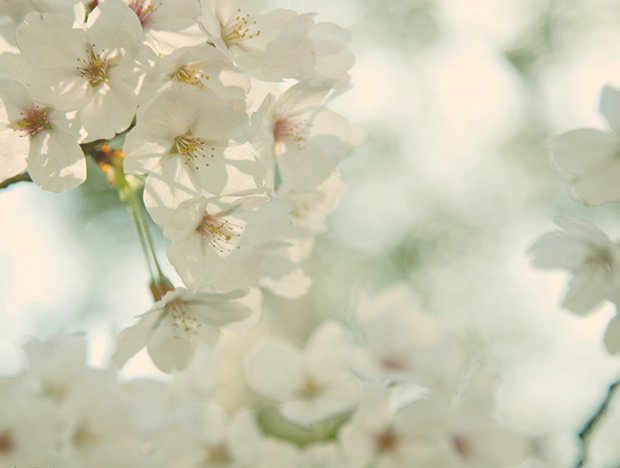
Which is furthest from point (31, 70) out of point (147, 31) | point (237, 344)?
point (237, 344)

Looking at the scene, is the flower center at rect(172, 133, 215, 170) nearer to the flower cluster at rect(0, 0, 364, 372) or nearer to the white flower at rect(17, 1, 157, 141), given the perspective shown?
the flower cluster at rect(0, 0, 364, 372)

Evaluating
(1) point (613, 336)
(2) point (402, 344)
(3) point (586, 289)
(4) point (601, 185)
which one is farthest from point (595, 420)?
(2) point (402, 344)

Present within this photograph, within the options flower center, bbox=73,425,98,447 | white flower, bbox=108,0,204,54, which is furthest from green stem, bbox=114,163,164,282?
flower center, bbox=73,425,98,447

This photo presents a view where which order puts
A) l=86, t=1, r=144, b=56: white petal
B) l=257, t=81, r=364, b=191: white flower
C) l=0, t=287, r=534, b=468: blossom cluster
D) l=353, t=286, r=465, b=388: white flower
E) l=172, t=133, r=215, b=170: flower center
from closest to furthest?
l=86, t=1, r=144, b=56: white petal, l=172, t=133, r=215, b=170: flower center, l=257, t=81, r=364, b=191: white flower, l=0, t=287, r=534, b=468: blossom cluster, l=353, t=286, r=465, b=388: white flower

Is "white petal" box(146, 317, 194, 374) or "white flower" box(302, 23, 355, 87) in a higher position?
"white flower" box(302, 23, 355, 87)

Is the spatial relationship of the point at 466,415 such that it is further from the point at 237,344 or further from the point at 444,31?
the point at 444,31

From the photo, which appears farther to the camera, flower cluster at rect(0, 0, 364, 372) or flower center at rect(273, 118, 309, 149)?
flower center at rect(273, 118, 309, 149)

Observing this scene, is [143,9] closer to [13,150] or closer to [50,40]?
[50,40]
